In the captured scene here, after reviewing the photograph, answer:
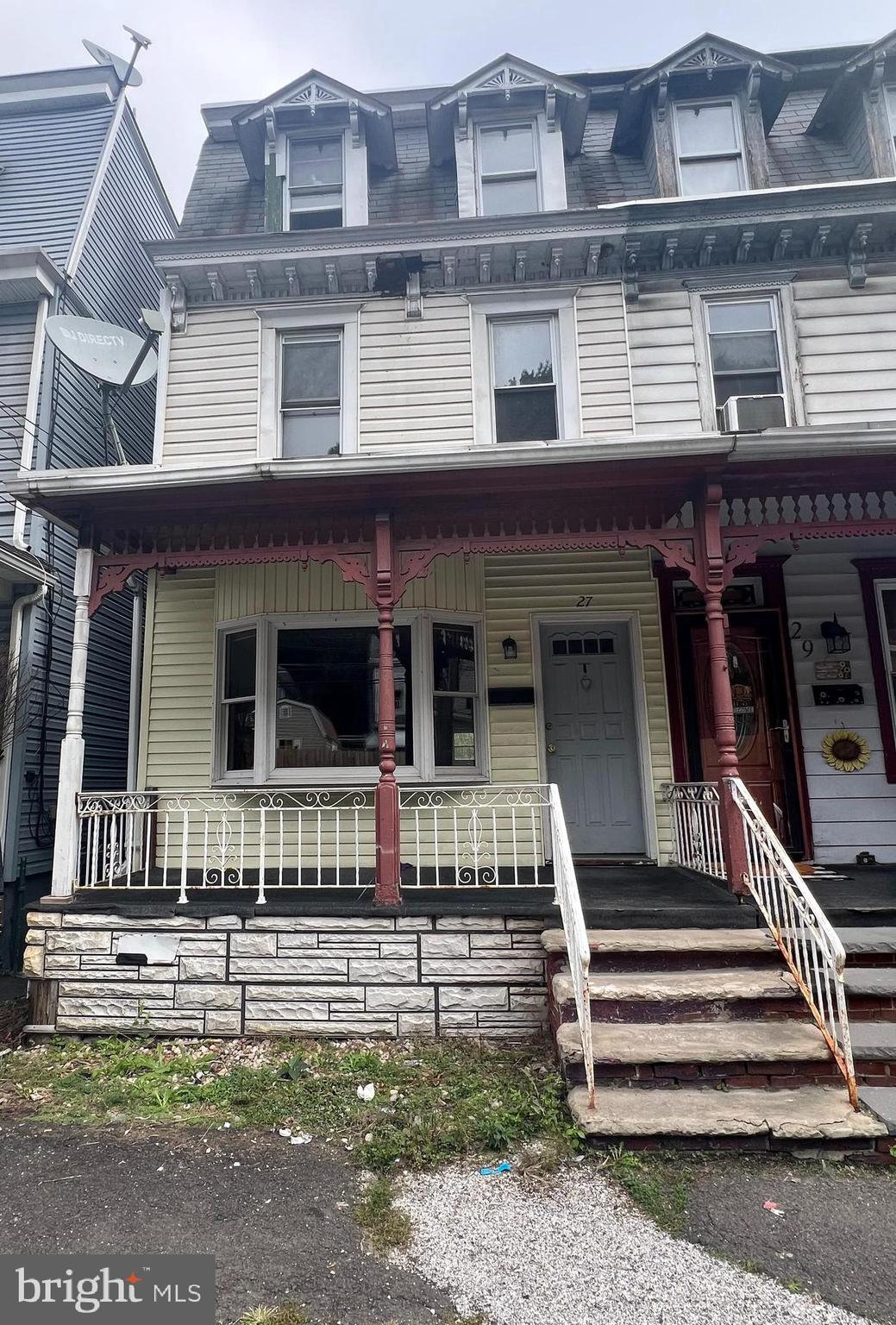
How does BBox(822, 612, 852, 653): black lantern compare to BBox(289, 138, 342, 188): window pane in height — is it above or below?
below

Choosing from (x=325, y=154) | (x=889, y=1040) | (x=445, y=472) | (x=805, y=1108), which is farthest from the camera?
(x=325, y=154)

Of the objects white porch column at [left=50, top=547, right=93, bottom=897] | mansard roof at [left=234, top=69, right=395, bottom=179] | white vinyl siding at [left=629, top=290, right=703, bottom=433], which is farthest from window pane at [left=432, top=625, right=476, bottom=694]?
mansard roof at [left=234, top=69, right=395, bottom=179]

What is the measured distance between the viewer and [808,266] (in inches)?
257

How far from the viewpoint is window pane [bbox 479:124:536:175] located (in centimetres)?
712

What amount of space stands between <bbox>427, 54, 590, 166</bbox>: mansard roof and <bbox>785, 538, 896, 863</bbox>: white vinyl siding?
16.1ft

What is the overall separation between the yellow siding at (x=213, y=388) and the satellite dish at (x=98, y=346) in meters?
0.51

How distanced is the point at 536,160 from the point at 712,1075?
25.9ft

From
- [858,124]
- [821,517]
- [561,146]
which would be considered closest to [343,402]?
[561,146]

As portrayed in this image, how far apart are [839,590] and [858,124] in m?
4.70

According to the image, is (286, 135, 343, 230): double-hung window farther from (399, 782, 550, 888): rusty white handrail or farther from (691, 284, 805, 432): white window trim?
(399, 782, 550, 888): rusty white handrail

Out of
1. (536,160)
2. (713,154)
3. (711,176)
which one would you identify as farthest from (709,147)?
(536,160)

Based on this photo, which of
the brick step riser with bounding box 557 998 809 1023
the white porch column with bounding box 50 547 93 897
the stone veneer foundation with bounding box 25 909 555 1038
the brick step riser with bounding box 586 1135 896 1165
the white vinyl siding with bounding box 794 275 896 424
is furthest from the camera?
the white vinyl siding with bounding box 794 275 896 424

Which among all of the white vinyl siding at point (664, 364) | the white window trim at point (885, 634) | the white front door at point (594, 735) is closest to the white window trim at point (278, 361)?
the white vinyl siding at point (664, 364)

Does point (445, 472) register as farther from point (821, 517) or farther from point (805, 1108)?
point (805, 1108)
